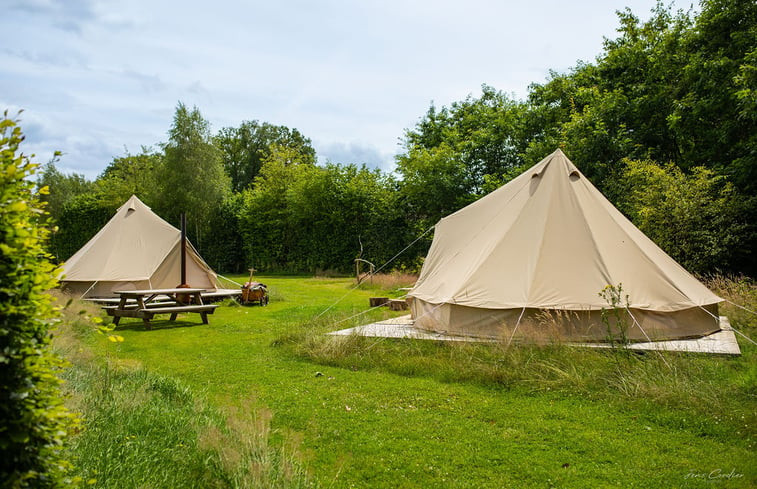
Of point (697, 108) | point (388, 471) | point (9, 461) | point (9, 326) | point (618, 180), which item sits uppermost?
point (697, 108)

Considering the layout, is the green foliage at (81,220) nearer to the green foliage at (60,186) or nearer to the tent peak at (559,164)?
the green foliage at (60,186)

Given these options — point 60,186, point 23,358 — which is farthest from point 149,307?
point 60,186

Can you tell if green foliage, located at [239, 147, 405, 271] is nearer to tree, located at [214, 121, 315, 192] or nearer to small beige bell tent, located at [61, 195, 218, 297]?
small beige bell tent, located at [61, 195, 218, 297]

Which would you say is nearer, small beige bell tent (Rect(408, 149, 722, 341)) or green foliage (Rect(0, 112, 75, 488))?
green foliage (Rect(0, 112, 75, 488))

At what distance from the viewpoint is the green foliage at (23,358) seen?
4.86ft

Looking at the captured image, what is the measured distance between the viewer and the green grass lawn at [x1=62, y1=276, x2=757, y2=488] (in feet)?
10.9

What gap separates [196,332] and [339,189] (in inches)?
537

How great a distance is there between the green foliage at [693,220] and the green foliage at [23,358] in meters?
11.3

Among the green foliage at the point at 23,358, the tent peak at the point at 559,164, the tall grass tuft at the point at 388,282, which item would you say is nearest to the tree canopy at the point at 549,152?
the tall grass tuft at the point at 388,282

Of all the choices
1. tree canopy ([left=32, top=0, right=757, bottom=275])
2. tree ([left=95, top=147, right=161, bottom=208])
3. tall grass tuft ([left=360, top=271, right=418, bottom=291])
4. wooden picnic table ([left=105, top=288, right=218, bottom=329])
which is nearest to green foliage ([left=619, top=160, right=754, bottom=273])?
tree canopy ([left=32, top=0, right=757, bottom=275])

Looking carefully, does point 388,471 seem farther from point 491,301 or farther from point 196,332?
point 196,332

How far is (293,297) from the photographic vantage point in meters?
13.6

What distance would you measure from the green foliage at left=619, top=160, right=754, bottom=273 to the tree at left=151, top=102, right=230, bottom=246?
20366 millimetres

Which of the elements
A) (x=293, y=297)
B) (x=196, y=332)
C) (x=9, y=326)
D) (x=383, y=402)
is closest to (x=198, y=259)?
(x=293, y=297)
